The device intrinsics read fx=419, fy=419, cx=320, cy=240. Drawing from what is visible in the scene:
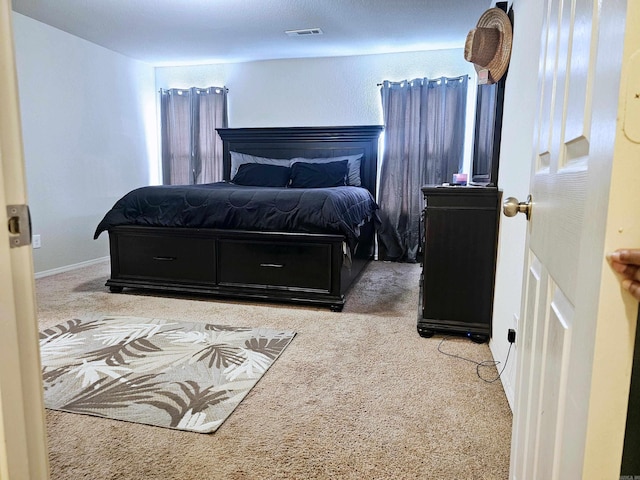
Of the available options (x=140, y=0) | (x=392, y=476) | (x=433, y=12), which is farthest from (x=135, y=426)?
(x=433, y=12)

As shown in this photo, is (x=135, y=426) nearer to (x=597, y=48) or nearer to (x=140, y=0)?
(x=597, y=48)

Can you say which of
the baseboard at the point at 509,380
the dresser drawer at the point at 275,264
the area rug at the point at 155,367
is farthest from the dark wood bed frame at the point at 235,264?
the baseboard at the point at 509,380

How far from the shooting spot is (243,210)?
10.1ft

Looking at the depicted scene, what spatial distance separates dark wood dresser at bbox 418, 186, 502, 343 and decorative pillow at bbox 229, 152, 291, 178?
105 inches

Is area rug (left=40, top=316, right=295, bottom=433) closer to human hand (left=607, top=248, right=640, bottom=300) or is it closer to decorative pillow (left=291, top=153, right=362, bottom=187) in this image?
human hand (left=607, top=248, right=640, bottom=300)

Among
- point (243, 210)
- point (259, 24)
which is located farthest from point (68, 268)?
point (259, 24)

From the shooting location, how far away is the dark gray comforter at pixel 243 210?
2.93 meters

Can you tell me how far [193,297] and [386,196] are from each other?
246cm

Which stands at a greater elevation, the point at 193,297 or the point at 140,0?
the point at 140,0

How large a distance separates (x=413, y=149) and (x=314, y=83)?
1.42 metres

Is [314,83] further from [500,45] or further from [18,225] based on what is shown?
[18,225]

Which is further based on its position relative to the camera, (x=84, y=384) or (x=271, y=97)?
(x=271, y=97)

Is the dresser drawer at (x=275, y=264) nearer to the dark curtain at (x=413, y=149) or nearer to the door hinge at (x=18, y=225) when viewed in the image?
the dark curtain at (x=413, y=149)

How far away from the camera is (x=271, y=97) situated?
5.09 metres
